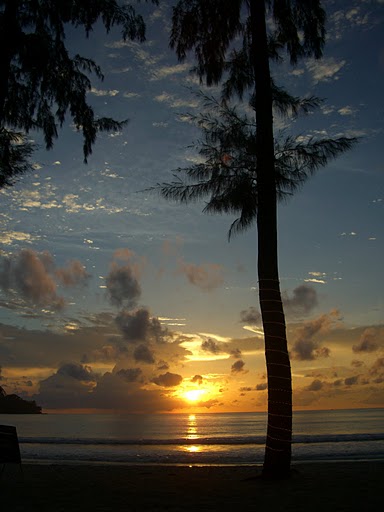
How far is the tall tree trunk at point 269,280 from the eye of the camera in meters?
9.70

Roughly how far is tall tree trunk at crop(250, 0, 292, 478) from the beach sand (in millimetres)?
713

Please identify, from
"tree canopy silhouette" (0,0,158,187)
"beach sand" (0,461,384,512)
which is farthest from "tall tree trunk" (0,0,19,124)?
"beach sand" (0,461,384,512)

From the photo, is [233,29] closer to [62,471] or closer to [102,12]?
[102,12]

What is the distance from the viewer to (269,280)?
10.4 meters

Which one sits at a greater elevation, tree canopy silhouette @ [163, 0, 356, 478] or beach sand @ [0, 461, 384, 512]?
tree canopy silhouette @ [163, 0, 356, 478]

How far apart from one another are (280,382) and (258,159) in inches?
186

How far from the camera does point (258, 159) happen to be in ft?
36.4

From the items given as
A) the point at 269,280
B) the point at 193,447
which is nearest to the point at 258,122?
the point at 269,280

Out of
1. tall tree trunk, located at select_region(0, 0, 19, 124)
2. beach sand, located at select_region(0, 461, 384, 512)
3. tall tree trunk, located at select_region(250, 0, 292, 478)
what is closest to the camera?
beach sand, located at select_region(0, 461, 384, 512)

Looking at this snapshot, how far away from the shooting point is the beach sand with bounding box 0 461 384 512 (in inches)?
283

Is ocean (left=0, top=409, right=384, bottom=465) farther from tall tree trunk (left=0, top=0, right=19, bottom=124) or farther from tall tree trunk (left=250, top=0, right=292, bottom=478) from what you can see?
tall tree trunk (left=0, top=0, right=19, bottom=124)

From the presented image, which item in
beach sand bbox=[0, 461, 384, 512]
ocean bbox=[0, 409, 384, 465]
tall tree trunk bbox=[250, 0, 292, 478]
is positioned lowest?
ocean bbox=[0, 409, 384, 465]

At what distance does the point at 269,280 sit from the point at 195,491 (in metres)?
4.17

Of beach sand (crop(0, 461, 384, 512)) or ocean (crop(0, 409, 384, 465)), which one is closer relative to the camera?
beach sand (crop(0, 461, 384, 512))
